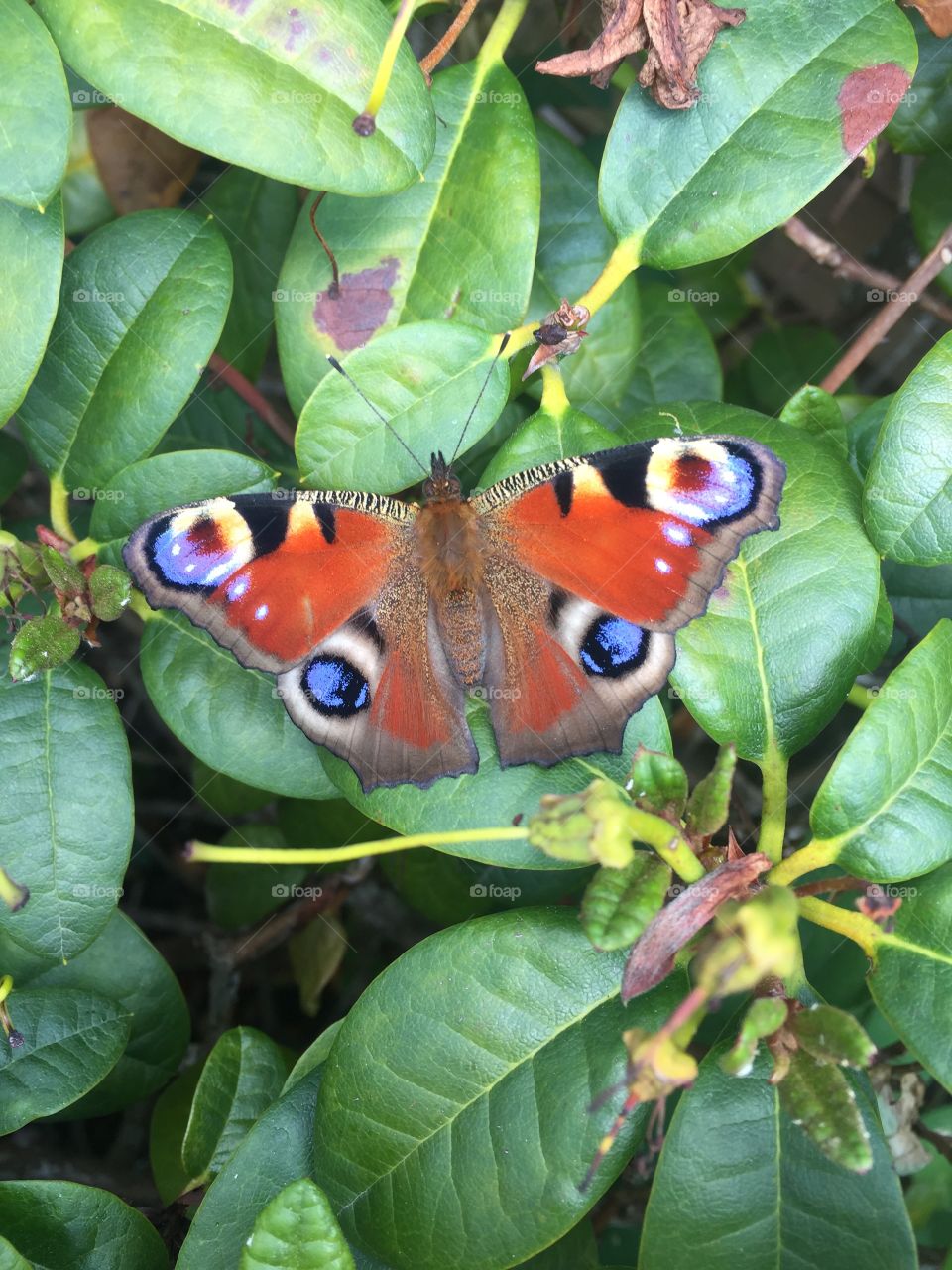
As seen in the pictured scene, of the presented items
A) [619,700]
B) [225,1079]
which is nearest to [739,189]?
[619,700]

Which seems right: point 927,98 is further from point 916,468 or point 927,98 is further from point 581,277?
point 916,468

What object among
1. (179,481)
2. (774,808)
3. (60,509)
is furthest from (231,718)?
(774,808)

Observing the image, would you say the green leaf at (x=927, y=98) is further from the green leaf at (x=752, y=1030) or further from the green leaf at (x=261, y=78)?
the green leaf at (x=752, y=1030)

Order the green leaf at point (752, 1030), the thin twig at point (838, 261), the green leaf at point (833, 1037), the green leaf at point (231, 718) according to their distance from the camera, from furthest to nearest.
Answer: the thin twig at point (838, 261) < the green leaf at point (231, 718) < the green leaf at point (833, 1037) < the green leaf at point (752, 1030)

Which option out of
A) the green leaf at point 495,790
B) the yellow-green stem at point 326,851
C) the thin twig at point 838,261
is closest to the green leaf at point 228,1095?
the green leaf at point 495,790

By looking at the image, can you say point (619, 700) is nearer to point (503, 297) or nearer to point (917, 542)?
point (917, 542)
